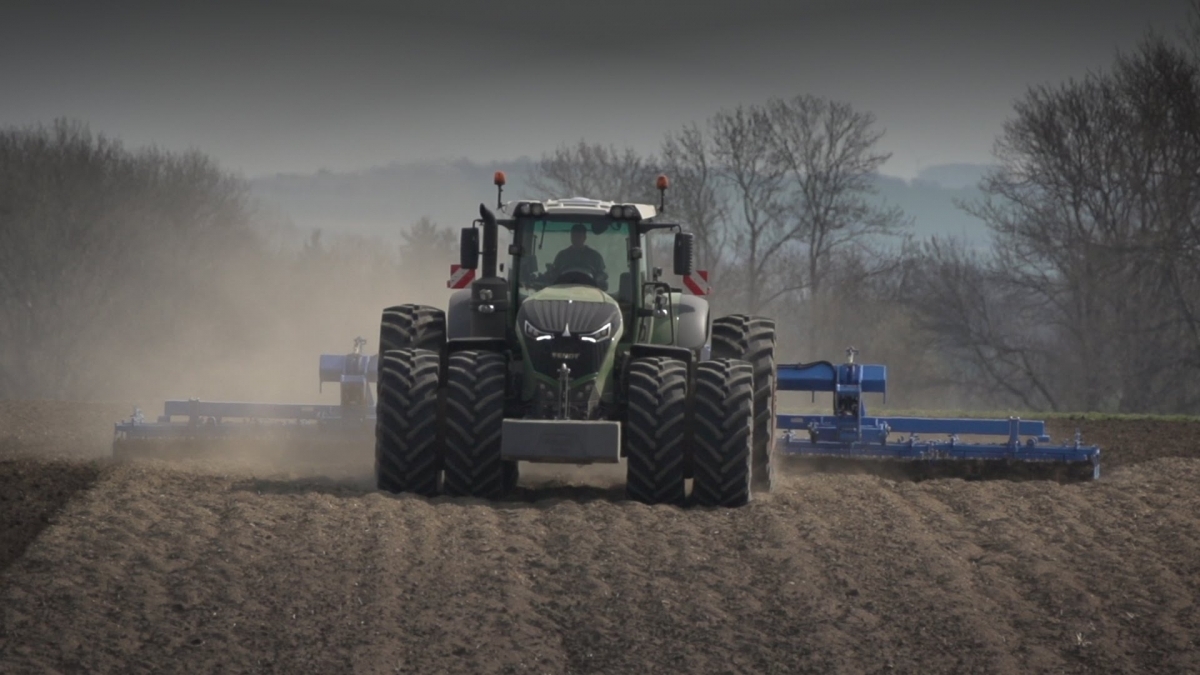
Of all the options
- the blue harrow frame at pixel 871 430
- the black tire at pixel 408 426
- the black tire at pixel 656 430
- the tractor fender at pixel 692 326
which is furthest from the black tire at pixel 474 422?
the blue harrow frame at pixel 871 430

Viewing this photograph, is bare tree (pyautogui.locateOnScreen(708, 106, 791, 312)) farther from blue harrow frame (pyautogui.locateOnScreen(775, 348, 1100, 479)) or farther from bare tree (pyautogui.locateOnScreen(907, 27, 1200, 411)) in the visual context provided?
blue harrow frame (pyautogui.locateOnScreen(775, 348, 1100, 479))

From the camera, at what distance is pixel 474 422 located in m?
12.3

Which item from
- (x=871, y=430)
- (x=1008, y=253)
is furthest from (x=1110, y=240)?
(x=871, y=430)

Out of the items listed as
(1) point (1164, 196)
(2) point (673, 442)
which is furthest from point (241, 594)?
(1) point (1164, 196)

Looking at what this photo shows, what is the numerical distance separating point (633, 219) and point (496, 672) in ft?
20.1

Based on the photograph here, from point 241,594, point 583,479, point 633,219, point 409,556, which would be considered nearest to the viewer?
point 241,594

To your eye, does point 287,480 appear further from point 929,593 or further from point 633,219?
point 929,593

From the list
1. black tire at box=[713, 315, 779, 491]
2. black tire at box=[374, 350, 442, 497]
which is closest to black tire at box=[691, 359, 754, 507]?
black tire at box=[713, 315, 779, 491]

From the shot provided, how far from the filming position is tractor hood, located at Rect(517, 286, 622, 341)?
12461mm

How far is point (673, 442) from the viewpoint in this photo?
12242 mm

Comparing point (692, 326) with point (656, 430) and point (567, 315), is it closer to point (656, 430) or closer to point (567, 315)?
point (567, 315)

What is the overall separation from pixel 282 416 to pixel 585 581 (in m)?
8.26

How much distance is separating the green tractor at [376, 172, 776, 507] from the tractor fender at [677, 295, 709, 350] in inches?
11.3

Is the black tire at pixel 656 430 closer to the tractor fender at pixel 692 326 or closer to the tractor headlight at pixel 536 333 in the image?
the tractor headlight at pixel 536 333
